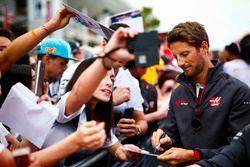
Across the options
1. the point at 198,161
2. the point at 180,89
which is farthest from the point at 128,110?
the point at 198,161

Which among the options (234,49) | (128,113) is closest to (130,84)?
(128,113)

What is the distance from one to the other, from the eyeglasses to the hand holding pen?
22cm

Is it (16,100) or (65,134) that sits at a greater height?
(16,100)

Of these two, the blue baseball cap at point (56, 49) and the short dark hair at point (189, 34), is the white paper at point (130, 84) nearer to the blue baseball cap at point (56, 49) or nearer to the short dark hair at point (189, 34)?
the short dark hair at point (189, 34)

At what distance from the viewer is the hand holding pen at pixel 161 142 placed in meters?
Result: 2.69

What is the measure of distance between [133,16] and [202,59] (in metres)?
1.13

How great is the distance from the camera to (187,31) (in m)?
2.77

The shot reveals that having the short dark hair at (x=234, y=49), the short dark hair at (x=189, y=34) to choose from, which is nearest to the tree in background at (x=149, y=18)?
the short dark hair at (x=234, y=49)

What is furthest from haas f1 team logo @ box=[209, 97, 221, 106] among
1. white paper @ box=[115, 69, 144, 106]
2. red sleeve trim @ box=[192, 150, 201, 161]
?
white paper @ box=[115, 69, 144, 106]

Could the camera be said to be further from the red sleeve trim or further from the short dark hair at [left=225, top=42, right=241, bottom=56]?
the short dark hair at [left=225, top=42, right=241, bottom=56]

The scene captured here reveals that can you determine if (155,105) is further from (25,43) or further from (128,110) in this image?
(25,43)

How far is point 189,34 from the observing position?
2.77 m

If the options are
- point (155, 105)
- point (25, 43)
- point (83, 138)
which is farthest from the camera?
point (155, 105)

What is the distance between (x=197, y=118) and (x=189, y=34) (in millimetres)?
625
